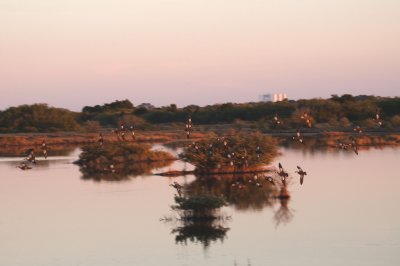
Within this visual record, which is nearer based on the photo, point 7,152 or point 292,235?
point 292,235

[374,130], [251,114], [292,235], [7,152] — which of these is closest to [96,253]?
[292,235]

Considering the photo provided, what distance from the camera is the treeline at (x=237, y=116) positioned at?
98.0 meters

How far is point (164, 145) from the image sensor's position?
7531 cm

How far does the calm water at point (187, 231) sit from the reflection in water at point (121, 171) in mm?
1543

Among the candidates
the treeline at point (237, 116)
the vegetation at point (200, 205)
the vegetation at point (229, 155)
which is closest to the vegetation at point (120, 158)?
the vegetation at point (229, 155)

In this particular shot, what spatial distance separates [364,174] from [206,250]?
20.0m

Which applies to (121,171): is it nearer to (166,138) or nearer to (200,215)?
(200,215)

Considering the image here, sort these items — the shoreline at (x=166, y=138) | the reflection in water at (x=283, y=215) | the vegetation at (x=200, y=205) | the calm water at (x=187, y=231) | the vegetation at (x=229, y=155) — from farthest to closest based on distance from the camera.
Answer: the shoreline at (x=166, y=138)
the vegetation at (x=229, y=155)
the reflection in water at (x=283, y=215)
the vegetation at (x=200, y=205)
the calm water at (x=187, y=231)

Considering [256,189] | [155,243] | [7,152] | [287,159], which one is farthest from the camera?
[7,152]

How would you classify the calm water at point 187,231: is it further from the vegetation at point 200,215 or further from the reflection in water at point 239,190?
the vegetation at point 200,215

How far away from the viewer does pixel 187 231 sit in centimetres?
2997

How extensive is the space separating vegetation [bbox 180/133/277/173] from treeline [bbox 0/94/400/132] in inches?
1677

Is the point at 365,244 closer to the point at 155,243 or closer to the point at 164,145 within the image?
the point at 155,243

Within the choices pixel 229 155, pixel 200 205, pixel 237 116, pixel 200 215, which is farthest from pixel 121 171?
pixel 237 116
